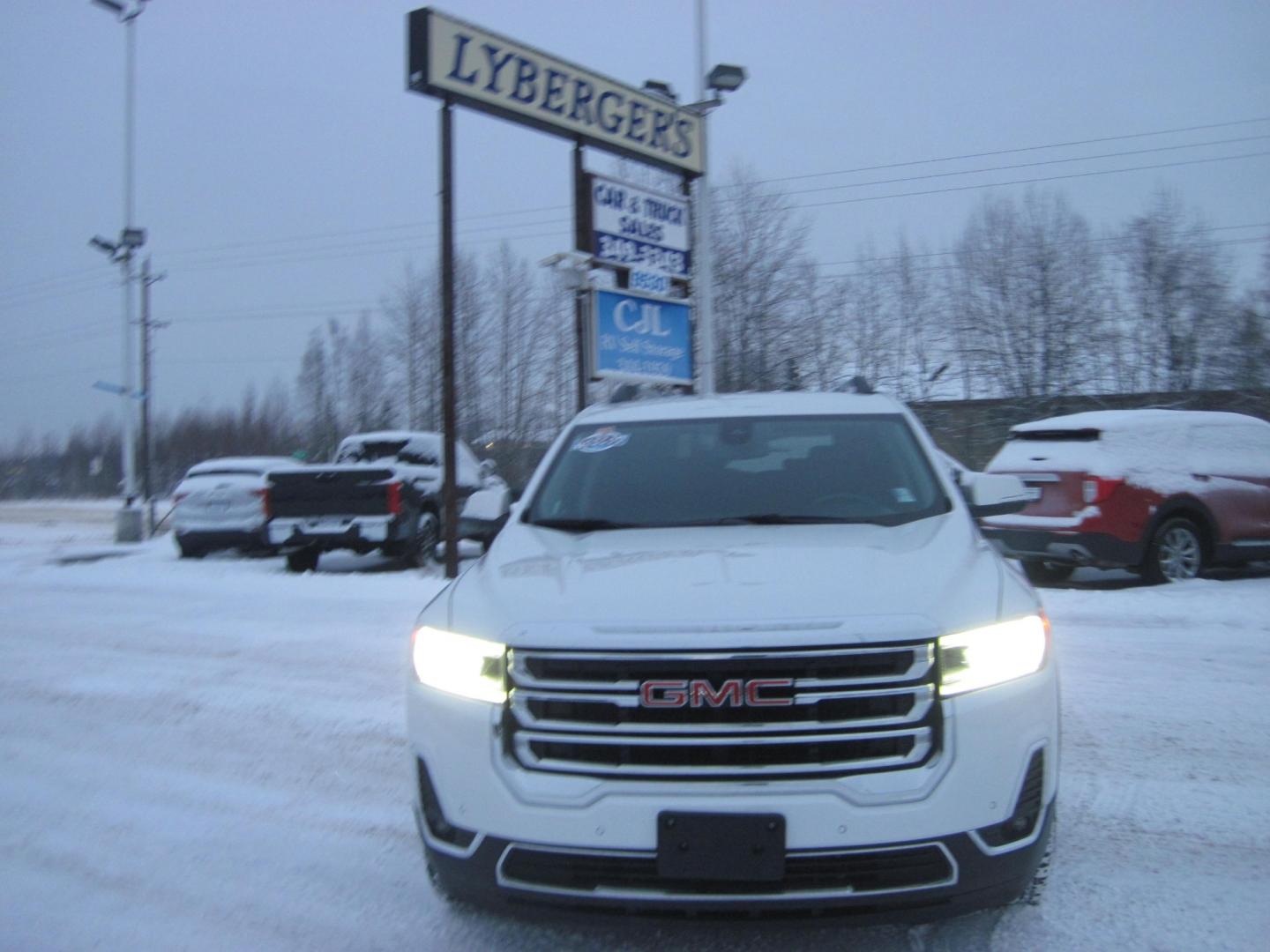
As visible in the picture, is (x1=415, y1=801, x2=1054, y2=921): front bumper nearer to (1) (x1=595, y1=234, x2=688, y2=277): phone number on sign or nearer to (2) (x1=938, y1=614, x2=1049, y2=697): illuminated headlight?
(2) (x1=938, y1=614, x2=1049, y2=697): illuminated headlight

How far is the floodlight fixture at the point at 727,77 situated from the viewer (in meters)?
16.3

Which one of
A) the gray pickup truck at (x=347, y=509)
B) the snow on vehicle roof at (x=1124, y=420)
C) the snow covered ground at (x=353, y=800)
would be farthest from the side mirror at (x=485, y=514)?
the gray pickup truck at (x=347, y=509)

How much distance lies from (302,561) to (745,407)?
1087cm

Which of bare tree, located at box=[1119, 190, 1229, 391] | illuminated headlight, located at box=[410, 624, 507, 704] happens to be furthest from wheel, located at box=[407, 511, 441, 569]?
bare tree, located at box=[1119, 190, 1229, 391]

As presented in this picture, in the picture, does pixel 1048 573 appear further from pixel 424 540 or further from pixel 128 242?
pixel 128 242

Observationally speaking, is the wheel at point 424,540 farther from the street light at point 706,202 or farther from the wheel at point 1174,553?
the wheel at point 1174,553

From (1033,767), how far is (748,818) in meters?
0.81

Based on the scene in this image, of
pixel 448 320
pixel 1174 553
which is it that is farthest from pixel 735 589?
pixel 448 320

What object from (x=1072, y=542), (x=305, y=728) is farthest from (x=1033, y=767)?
(x=1072, y=542)

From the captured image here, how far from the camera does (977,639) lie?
2844 millimetres

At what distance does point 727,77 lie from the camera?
16391 mm

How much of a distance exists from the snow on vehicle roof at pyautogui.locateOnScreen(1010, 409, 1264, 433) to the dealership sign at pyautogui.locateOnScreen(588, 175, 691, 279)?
6565mm

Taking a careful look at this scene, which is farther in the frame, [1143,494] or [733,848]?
[1143,494]

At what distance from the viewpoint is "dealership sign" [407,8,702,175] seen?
12.7m
